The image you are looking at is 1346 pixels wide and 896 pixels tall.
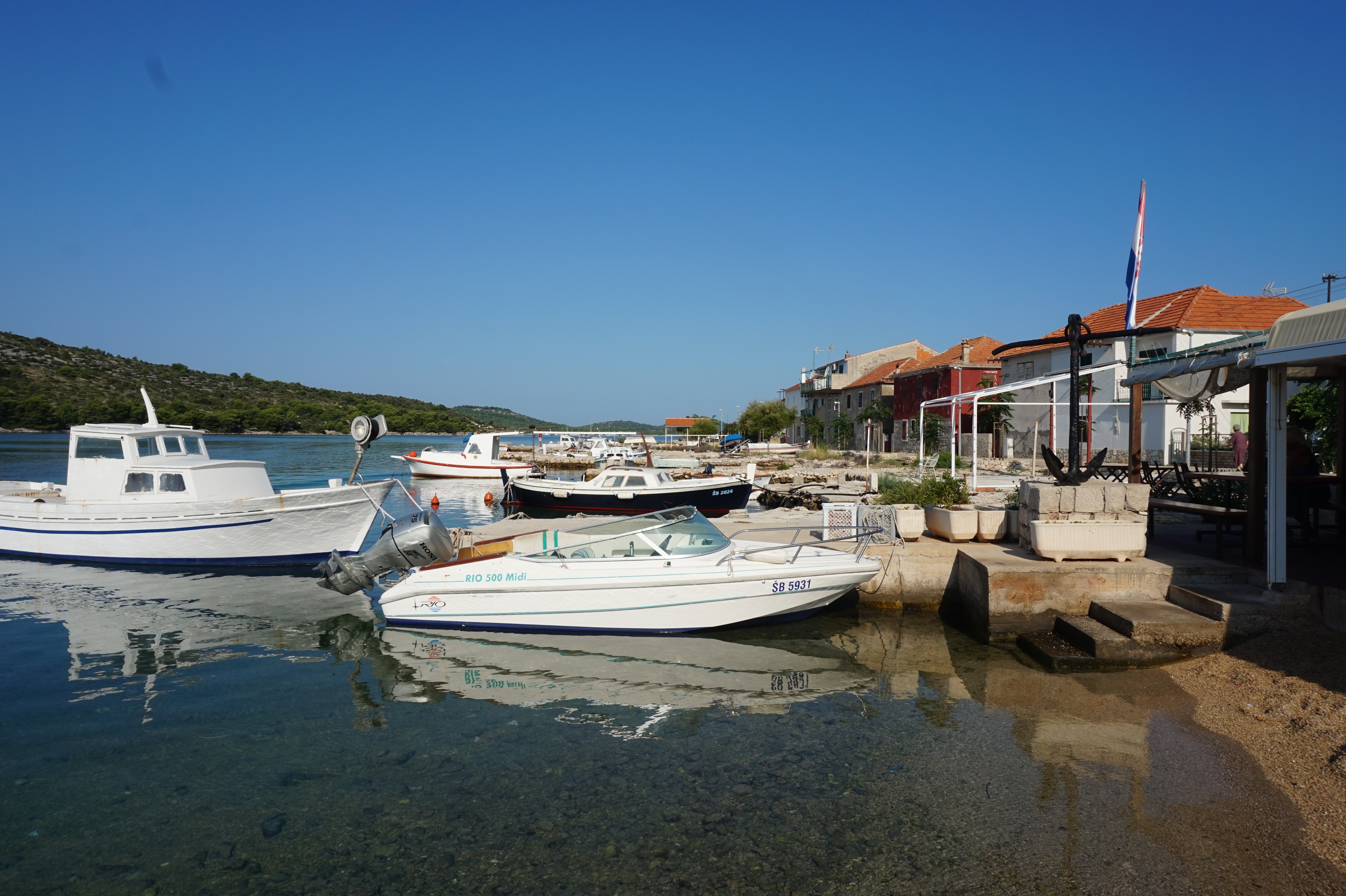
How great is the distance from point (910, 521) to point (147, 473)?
15418mm

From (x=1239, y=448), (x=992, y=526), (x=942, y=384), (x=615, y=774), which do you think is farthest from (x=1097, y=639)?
(x=942, y=384)

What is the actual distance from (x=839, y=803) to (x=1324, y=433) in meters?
16.6

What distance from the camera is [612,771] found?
6.03 m

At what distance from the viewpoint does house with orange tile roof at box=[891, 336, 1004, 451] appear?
3762cm

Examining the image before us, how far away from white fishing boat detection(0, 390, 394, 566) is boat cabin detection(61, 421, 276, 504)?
0.02 metres

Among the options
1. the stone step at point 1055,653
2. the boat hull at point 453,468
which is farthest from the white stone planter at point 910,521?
the boat hull at point 453,468

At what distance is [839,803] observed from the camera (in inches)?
211

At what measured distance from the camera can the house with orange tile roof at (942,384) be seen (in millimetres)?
37625

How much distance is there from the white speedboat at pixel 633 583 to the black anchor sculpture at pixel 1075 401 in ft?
8.33

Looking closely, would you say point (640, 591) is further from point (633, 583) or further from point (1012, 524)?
point (1012, 524)

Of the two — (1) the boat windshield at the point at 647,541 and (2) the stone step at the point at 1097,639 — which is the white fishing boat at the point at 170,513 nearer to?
(1) the boat windshield at the point at 647,541

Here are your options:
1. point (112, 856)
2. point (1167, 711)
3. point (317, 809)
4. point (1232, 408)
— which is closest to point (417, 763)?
point (317, 809)

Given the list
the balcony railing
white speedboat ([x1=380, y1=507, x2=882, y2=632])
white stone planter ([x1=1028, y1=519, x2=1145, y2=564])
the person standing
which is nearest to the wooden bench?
white stone planter ([x1=1028, y1=519, x2=1145, y2=564])

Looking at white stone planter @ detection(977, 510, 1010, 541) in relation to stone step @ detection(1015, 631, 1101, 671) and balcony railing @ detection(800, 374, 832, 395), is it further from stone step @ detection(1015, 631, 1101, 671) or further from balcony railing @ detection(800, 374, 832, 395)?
balcony railing @ detection(800, 374, 832, 395)
